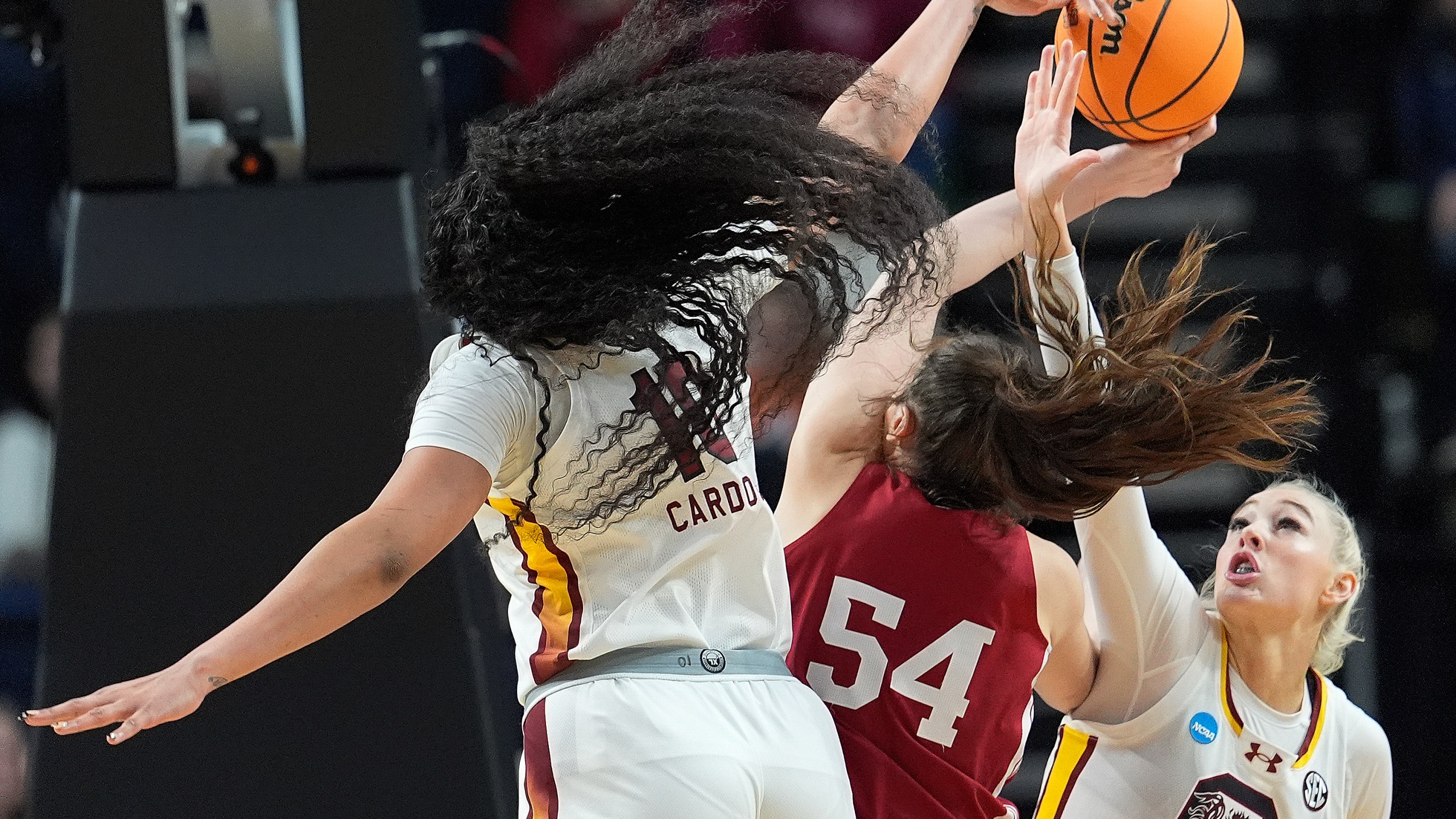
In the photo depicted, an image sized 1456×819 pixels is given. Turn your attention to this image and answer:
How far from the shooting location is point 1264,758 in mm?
2977

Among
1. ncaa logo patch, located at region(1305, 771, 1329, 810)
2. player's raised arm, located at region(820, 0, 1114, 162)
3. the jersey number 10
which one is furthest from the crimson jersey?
ncaa logo patch, located at region(1305, 771, 1329, 810)

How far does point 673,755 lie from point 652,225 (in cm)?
60

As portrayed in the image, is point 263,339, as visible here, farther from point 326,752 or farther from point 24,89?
point 24,89

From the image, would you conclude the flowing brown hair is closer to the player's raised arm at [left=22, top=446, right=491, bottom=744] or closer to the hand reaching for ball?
the hand reaching for ball

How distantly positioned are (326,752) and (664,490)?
3.77 ft

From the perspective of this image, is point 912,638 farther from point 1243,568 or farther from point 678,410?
point 1243,568

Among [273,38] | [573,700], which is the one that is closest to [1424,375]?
[273,38]

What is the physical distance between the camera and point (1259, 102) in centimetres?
559

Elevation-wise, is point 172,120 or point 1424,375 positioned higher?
point 172,120

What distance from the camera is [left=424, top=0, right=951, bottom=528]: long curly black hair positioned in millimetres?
1857

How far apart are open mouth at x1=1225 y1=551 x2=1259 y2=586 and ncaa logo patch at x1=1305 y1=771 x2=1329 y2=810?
36 cm

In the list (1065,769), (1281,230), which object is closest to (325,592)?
(1065,769)

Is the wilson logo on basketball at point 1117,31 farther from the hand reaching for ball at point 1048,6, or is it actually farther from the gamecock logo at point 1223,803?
the gamecock logo at point 1223,803

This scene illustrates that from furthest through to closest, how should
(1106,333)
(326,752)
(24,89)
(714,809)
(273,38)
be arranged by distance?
1. (24,89)
2. (273,38)
3. (326,752)
4. (1106,333)
5. (714,809)
